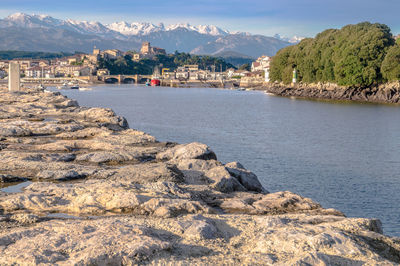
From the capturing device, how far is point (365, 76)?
8481 cm

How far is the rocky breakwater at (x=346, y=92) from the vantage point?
82188 millimetres

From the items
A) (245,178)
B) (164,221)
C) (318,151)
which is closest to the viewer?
(164,221)

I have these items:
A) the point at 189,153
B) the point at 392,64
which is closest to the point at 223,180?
the point at 189,153

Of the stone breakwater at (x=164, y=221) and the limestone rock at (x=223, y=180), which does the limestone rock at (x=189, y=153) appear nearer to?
the stone breakwater at (x=164, y=221)

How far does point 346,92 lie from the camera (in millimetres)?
90562

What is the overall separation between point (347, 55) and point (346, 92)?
7438 millimetres

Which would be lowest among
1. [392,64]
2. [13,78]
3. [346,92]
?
[346,92]

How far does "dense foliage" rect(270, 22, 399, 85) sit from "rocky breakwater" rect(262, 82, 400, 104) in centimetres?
151

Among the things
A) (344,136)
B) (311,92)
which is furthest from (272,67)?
(344,136)

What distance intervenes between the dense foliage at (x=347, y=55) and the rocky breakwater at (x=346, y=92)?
1514 millimetres

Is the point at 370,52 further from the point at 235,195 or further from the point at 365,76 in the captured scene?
the point at 235,195

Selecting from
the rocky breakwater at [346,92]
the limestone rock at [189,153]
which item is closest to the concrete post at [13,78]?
the limestone rock at [189,153]

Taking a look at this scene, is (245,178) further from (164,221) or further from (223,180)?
(164,221)

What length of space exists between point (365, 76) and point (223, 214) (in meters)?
82.0
